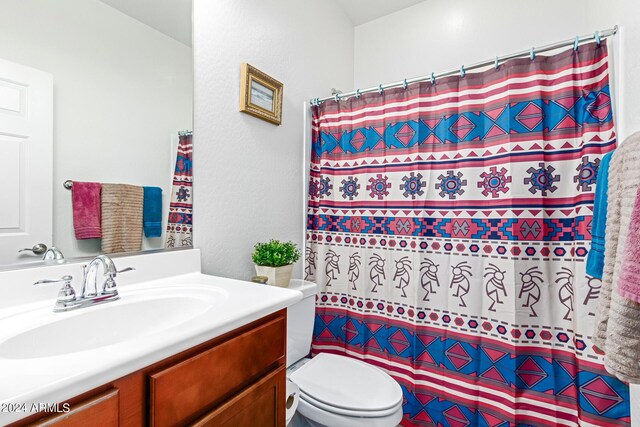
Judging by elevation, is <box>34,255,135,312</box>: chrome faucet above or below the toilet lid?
above

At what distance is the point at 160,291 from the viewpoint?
959mm

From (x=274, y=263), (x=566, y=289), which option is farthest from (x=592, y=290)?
(x=274, y=263)

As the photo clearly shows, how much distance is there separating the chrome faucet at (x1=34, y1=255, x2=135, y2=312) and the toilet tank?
69 cm

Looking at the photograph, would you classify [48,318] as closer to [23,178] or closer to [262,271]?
[23,178]

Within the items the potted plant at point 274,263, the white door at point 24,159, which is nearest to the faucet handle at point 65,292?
the white door at point 24,159

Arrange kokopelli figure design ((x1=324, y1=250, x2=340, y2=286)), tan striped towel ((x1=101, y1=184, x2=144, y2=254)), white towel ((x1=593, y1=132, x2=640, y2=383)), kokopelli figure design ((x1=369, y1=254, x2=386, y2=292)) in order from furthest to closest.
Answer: kokopelli figure design ((x1=324, y1=250, x2=340, y2=286)), kokopelli figure design ((x1=369, y1=254, x2=386, y2=292)), tan striped towel ((x1=101, y1=184, x2=144, y2=254)), white towel ((x1=593, y1=132, x2=640, y2=383))

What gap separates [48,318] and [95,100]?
0.64 m

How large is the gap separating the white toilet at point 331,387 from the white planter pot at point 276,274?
0.28ft

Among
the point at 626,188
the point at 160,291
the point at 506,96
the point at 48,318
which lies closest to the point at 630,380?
the point at 626,188

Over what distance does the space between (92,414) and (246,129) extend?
1204 mm

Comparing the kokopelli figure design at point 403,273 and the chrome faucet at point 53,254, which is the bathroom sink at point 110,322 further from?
the kokopelli figure design at point 403,273

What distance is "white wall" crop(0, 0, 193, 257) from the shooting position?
33.2 inches

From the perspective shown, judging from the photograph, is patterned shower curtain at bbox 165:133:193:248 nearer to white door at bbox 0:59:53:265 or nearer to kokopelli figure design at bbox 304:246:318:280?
white door at bbox 0:59:53:265

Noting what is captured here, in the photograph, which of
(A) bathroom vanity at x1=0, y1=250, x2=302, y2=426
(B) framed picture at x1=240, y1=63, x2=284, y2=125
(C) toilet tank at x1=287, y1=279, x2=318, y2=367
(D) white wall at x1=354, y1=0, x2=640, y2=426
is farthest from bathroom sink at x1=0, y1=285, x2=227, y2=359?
(D) white wall at x1=354, y1=0, x2=640, y2=426
